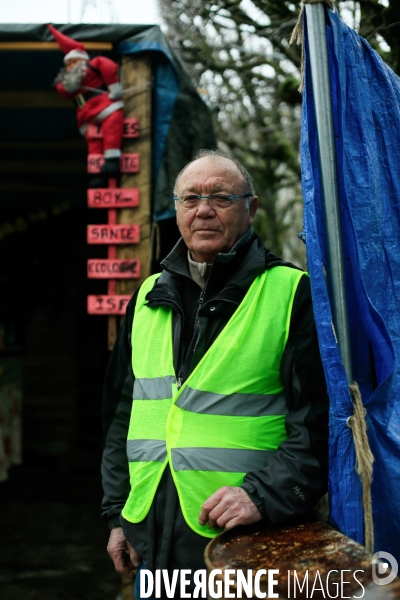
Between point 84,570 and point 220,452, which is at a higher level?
point 220,452

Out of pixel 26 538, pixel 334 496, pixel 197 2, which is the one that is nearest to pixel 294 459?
pixel 334 496

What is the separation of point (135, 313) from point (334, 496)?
38.9 inches

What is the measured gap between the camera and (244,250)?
229cm

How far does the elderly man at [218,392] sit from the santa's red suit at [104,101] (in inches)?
56.8

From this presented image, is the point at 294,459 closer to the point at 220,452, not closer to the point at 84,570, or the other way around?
the point at 220,452

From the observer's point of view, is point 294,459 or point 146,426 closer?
point 294,459

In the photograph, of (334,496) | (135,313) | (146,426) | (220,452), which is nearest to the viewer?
(334,496)

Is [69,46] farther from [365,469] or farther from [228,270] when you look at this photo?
[365,469]

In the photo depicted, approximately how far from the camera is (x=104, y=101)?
3682 millimetres

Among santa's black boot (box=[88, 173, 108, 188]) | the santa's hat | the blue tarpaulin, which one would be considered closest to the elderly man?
the blue tarpaulin

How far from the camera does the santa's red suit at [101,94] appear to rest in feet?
11.9

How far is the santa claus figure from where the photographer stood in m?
3.60

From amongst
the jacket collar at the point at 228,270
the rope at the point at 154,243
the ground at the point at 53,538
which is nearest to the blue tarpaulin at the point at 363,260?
the jacket collar at the point at 228,270

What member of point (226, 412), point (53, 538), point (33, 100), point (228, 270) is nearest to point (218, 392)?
point (226, 412)
